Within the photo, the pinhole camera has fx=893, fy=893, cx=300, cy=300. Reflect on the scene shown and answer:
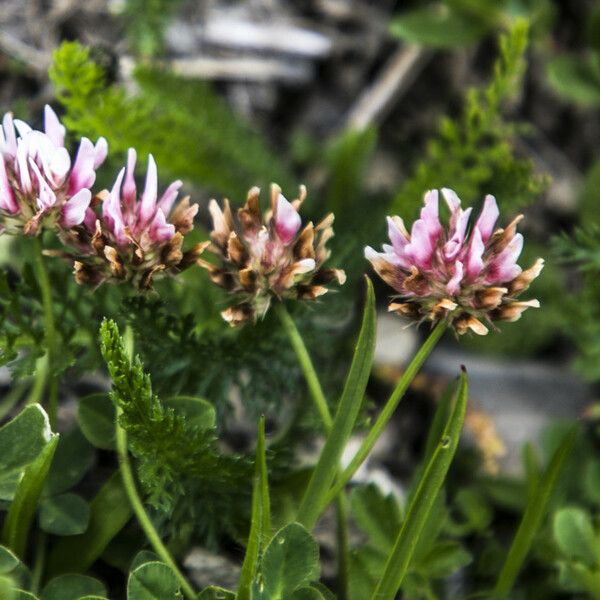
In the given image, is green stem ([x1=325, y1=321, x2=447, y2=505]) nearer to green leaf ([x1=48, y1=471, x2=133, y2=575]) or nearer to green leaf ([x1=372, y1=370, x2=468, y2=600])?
green leaf ([x1=372, y1=370, x2=468, y2=600])

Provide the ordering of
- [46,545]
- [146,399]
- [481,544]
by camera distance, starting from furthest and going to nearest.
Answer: [481,544] → [46,545] → [146,399]

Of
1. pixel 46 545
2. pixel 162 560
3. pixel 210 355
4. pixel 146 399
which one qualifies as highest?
pixel 146 399

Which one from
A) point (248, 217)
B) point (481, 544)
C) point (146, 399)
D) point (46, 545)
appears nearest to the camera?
point (146, 399)

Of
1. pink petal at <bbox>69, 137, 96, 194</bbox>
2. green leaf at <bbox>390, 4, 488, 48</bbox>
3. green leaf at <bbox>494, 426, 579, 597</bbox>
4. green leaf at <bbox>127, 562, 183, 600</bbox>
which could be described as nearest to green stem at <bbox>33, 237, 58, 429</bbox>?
pink petal at <bbox>69, 137, 96, 194</bbox>

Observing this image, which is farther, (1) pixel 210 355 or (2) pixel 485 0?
(2) pixel 485 0

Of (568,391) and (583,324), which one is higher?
(583,324)

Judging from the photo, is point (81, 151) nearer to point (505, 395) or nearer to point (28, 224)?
point (28, 224)

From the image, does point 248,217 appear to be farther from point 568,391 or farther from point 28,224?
point 568,391

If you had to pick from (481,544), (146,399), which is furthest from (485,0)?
(146,399)
